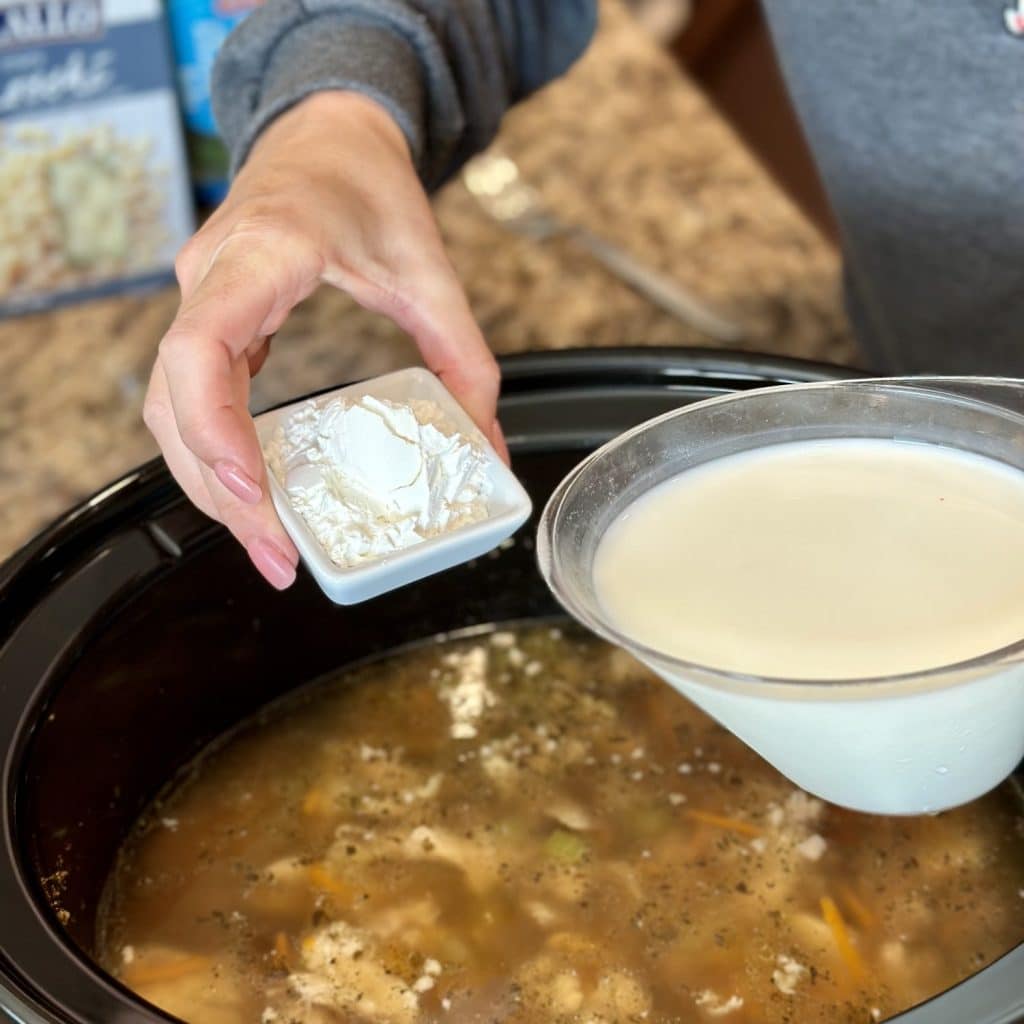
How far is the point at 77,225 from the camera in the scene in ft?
4.66

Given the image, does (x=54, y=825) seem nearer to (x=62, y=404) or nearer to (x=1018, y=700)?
(x=1018, y=700)

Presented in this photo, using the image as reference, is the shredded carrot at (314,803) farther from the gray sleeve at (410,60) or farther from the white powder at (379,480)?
the gray sleeve at (410,60)

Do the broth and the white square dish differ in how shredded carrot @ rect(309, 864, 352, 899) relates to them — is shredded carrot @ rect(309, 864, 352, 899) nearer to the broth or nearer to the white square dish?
the broth

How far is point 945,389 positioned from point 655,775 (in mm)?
330

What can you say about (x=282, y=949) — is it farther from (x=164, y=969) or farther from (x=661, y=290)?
(x=661, y=290)

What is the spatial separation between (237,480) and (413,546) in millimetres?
100

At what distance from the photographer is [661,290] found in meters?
1.40

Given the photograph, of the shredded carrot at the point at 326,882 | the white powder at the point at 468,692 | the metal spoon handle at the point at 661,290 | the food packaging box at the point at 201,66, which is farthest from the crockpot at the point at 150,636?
the food packaging box at the point at 201,66

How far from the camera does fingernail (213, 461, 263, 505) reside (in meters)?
0.70

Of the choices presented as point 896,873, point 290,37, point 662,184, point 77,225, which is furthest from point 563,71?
point 896,873

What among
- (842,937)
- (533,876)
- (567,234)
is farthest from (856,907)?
(567,234)

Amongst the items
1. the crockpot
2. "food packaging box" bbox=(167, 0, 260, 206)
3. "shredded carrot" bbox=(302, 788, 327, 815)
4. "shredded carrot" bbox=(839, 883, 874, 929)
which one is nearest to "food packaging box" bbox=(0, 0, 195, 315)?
"food packaging box" bbox=(167, 0, 260, 206)

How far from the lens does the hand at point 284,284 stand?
708 millimetres

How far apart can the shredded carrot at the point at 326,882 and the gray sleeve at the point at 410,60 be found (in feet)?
1.73
